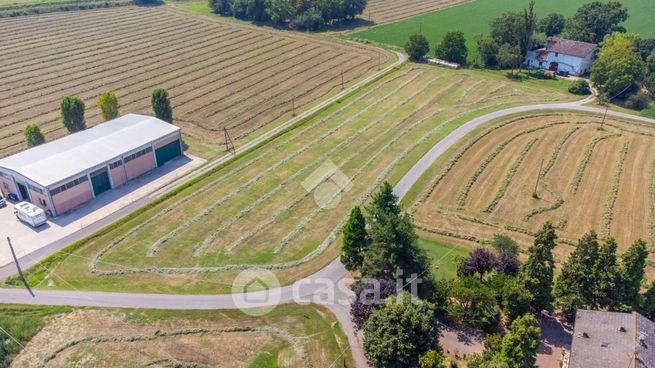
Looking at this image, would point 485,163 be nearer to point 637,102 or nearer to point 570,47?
point 637,102

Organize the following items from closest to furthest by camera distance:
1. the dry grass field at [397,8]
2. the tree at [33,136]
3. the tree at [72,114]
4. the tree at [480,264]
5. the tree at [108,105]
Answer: the tree at [480,264] → the tree at [33,136] → the tree at [72,114] → the tree at [108,105] → the dry grass field at [397,8]

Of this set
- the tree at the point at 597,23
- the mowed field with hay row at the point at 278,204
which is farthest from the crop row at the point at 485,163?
the tree at the point at 597,23

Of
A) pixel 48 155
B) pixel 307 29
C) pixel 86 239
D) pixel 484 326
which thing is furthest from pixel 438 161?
pixel 307 29

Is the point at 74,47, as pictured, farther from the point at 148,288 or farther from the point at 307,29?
the point at 148,288

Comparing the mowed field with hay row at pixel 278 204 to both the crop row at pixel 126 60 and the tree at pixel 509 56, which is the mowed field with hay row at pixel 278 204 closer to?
the tree at pixel 509 56

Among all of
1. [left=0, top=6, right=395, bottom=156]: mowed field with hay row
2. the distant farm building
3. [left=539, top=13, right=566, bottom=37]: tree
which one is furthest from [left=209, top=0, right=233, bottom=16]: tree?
the distant farm building

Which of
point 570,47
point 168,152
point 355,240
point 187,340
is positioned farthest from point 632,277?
point 570,47

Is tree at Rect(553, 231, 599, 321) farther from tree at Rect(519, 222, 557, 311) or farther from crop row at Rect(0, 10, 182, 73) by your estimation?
crop row at Rect(0, 10, 182, 73)
